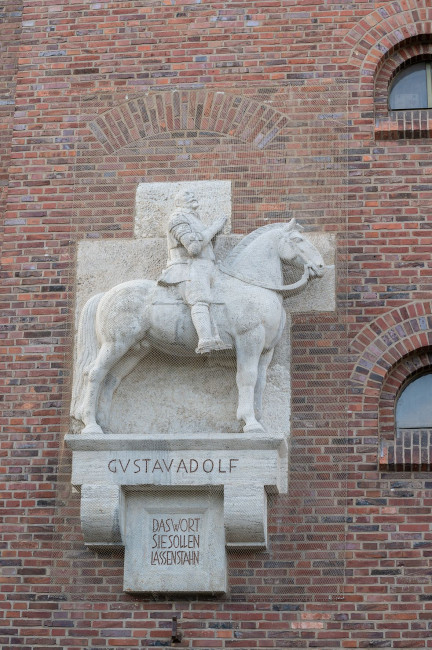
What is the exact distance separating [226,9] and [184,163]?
4.81 ft

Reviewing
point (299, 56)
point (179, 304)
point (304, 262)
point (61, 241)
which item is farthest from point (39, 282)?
point (299, 56)

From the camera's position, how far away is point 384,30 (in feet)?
39.1

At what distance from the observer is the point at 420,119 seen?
11.6m

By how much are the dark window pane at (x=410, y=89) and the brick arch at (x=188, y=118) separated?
38.5 inches

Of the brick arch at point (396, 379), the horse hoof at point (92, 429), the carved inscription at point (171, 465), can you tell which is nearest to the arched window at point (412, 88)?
the brick arch at point (396, 379)

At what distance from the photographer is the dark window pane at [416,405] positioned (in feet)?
36.0

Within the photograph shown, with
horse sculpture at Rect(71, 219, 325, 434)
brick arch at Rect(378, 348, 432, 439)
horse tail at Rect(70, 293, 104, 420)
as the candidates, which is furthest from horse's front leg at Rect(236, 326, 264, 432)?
horse tail at Rect(70, 293, 104, 420)

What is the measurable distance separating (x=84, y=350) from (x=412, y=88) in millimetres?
3507

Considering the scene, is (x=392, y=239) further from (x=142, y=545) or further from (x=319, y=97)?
(x=142, y=545)

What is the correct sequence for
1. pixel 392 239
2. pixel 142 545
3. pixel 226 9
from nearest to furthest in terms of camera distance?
pixel 142 545 < pixel 392 239 < pixel 226 9

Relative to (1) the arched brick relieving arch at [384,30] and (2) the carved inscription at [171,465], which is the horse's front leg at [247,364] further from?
(1) the arched brick relieving arch at [384,30]

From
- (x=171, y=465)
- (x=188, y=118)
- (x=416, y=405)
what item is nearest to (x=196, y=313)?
(x=171, y=465)

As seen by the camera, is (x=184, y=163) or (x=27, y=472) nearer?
(x=27, y=472)

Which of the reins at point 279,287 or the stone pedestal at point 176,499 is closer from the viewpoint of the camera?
the stone pedestal at point 176,499
